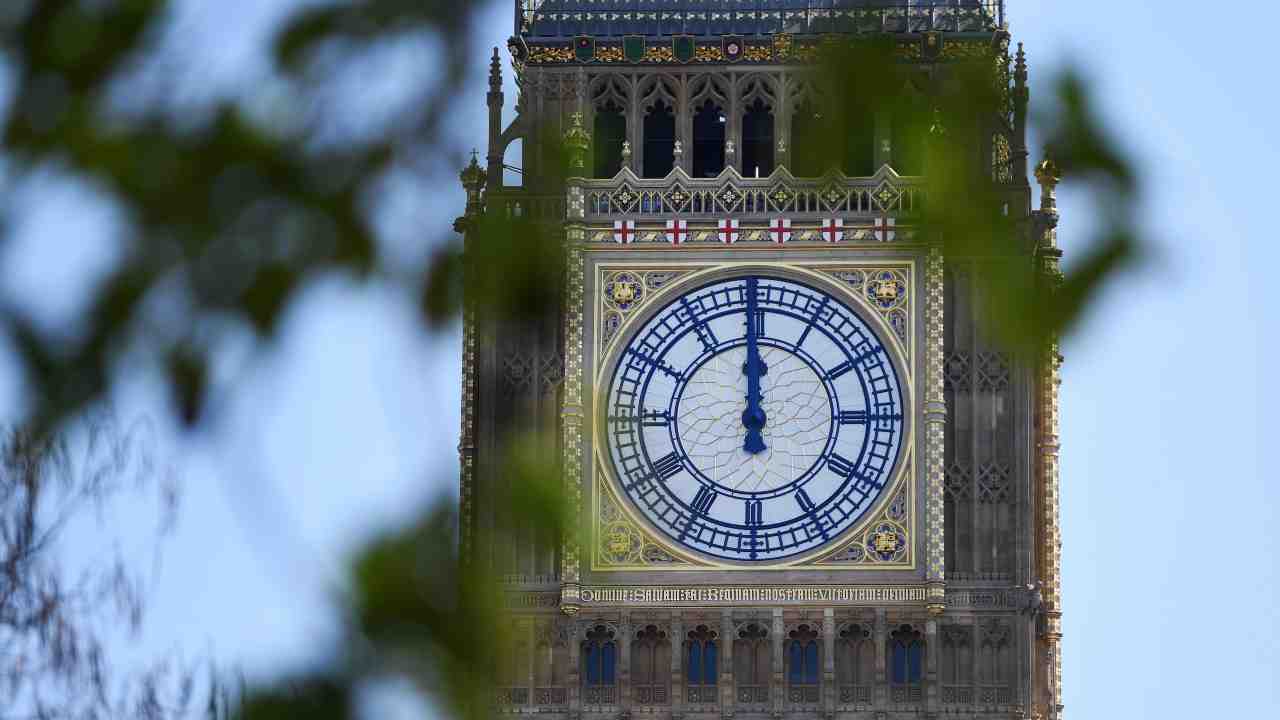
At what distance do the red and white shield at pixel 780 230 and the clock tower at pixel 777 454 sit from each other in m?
0.02

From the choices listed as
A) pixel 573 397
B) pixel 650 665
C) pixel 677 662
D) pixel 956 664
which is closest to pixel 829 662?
pixel 956 664

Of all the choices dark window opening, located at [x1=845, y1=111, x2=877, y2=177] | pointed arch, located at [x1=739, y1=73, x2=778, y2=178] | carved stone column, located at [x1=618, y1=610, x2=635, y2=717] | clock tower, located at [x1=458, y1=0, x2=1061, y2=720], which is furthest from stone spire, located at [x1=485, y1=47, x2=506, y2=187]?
dark window opening, located at [x1=845, y1=111, x2=877, y2=177]

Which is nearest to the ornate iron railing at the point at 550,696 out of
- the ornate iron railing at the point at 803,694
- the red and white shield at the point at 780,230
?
the ornate iron railing at the point at 803,694

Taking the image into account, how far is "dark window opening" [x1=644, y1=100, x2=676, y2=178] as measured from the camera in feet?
123

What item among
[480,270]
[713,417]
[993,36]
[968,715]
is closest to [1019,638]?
[968,715]

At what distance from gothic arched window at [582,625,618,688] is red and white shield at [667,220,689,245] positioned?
12.3 feet

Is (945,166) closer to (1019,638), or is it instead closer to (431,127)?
(431,127)

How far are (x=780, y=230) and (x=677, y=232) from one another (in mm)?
984

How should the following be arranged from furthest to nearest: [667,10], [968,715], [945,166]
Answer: [667,10], [968,715], [945,166]

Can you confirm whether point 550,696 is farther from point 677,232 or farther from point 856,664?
point 677,232

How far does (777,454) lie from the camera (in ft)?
117

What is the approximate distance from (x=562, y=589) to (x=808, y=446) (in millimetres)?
2669

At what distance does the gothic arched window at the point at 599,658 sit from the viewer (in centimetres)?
3541

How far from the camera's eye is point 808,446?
35531 millimetres
